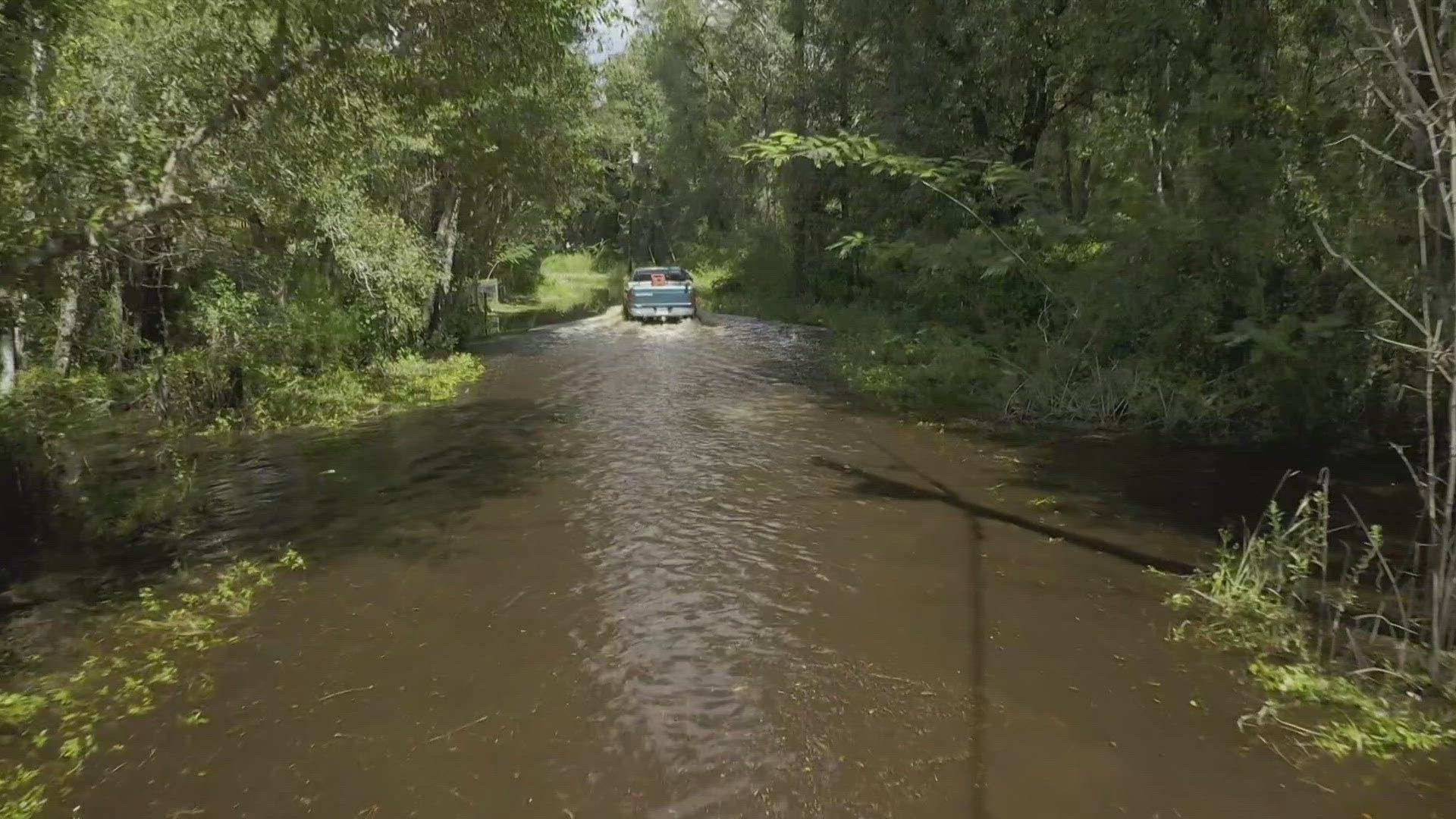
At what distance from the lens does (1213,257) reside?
36.5 feet

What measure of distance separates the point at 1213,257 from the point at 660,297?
18.6 meters

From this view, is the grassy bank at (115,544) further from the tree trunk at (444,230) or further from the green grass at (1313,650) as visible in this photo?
the green grass at (1313,650)

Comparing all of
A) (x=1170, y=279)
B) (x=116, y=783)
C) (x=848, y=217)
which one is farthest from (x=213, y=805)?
(x=848, y=217)

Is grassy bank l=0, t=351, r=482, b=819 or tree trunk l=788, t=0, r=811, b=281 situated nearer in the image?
grassy bank l=0, t=351, r=482, b=819

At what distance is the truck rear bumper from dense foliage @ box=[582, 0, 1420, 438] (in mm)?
5933

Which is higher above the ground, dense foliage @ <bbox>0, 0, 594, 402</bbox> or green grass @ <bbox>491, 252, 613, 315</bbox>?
dense foliage @ <bbox>0, 0, 594, 402</bbox>

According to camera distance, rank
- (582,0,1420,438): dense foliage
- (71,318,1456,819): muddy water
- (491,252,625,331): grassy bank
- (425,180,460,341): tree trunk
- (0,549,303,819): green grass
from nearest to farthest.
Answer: (71,318,1456,819): muddy water → (0,549,303,819): green grass → (582,0,1420,438): dense foliage → (425,180,460,341): tree trunk → (491,252,625,331): grassy bank

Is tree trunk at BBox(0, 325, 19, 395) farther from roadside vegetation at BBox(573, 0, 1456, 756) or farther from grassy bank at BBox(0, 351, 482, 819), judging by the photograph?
roadside vegetation at BBox(573, 0, 1456, 756)

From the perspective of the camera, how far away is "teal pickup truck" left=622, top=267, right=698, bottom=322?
2806cm

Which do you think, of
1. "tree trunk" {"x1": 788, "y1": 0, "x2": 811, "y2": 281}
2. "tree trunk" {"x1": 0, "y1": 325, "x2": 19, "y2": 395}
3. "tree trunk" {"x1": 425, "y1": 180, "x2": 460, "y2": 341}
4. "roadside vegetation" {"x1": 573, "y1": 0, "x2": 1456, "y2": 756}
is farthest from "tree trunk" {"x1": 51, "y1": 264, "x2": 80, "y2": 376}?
"tree trunk" {"x1": 788, "y1": 0, "x2": 811, "y2": 281}

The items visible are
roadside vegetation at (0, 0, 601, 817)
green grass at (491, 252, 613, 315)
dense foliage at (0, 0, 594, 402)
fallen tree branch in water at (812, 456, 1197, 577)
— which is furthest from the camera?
green grass at (491, 252, 613, 315)

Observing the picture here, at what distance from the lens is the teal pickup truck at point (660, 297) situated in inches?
1105

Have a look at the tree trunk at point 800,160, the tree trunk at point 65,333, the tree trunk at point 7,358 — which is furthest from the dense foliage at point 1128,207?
the tree trunk at point 65,333

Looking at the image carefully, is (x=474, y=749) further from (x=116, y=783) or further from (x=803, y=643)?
(x=803, y=643)
